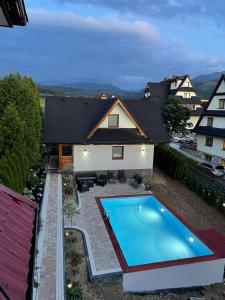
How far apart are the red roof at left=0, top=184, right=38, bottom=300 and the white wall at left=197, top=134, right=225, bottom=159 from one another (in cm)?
2805

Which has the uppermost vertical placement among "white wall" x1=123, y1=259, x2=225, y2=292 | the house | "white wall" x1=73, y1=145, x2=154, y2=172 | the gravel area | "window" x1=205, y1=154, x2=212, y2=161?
the house

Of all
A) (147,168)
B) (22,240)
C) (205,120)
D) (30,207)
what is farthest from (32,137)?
(205,120)

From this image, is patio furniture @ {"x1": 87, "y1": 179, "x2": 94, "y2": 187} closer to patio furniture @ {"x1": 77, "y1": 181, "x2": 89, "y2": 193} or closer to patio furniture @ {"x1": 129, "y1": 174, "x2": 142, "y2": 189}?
patio furniture @ {"x1": 77, "y1": 181, "x2": 89, "y2": 193}

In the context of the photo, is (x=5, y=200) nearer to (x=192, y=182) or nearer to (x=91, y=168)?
(x=91, y=168)

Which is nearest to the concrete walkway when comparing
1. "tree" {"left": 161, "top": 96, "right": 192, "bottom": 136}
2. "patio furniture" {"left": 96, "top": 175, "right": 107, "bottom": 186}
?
"patio furniture" {"left": 96, "top": 175, "right": 107, "bottom": 186}

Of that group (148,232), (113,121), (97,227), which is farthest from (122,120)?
(97,227)

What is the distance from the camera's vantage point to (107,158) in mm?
23000

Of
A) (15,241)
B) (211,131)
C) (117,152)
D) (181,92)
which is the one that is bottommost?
(117,152)

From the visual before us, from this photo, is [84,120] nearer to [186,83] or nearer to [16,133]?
[16,133]

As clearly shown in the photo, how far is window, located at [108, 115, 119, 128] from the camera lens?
22870 mm

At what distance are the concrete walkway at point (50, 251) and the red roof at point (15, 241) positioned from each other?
4.95 m

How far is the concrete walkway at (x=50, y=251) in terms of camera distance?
8.84m

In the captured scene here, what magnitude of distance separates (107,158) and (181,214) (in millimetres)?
8412

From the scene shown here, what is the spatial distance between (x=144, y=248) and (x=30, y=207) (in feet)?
34.2
